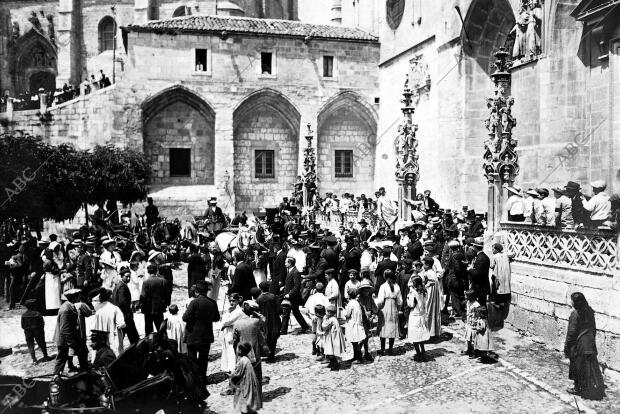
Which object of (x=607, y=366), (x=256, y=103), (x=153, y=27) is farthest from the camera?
(x=256, y=103)

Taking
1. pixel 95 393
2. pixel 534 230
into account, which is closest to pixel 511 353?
pixel 534 230

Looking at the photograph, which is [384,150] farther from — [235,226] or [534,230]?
[534,230]

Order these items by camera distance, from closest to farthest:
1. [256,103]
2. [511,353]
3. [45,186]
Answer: [511,353] < [45,186] < [256,103]

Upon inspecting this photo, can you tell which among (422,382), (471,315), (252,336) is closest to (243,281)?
(252,336)

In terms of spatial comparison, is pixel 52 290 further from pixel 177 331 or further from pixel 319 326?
pixel 319 326

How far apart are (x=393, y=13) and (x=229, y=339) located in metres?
24.7

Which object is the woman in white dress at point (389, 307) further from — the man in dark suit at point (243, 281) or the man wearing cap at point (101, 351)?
the man wearing cap at point (101, 351)

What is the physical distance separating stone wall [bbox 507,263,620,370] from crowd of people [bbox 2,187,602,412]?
0.32m

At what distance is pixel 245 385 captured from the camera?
6949mm

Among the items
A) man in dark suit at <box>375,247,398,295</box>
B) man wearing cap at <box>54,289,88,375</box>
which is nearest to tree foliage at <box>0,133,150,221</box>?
man wearing cap at <box>54,289,88,375</box>

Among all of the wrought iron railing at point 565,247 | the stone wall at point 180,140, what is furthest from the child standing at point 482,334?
the stone wall at point 180,140

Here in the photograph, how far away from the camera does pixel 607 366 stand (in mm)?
8703

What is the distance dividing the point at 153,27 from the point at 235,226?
38.8ft

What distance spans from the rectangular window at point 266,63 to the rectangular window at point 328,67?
2774mm
